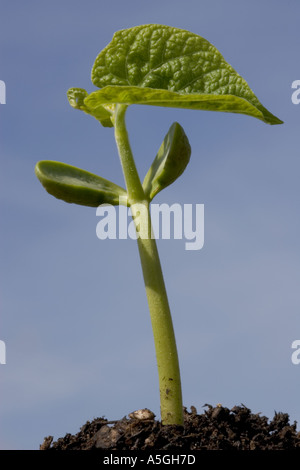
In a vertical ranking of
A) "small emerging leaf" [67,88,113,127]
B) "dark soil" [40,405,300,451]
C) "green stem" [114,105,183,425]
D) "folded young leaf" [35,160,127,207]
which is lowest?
"dark soil" [40,405,300,451]

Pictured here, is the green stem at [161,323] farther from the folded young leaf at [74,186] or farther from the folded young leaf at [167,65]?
the folded young leaf at [167,65]

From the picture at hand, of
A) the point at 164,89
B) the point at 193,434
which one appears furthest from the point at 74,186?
the point at 193,434

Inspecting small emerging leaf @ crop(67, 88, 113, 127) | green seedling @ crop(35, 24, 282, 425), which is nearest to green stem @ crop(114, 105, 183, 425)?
green seedling @ crop(35, 24, 282, 425)

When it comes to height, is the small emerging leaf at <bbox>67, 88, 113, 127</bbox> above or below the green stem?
above

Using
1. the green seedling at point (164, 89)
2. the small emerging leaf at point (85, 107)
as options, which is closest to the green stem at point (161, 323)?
the green seedling at point (164, 89)

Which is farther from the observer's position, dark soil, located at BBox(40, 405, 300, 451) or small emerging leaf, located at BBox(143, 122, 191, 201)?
small emerging leaf, located at BBox(143, 122, 191, 201)

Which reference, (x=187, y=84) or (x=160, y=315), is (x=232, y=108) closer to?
(x=187, y=84)

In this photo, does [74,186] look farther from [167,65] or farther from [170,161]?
[167,65]

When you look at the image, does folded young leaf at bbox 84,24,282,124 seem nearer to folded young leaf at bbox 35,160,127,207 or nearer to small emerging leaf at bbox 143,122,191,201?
small emerging leaf at bbox 143,122,191,201

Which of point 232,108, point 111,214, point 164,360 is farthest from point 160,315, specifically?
point 232,108
